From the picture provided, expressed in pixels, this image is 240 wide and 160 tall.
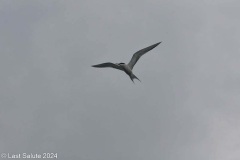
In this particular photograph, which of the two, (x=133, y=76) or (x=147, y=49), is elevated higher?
(x=147, y=49)

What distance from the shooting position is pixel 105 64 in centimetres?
7475

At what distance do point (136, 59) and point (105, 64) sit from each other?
32.3 feet

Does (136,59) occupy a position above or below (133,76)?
above

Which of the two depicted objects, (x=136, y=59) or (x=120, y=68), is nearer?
(x=120, y=68)

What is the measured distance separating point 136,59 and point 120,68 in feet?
22.0

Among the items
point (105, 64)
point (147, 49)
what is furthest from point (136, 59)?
point (105, 64)

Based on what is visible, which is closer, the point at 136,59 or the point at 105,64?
the point at 105,64

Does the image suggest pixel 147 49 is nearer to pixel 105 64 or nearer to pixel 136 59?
pixel 136 59

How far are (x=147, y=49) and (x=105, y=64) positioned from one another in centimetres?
1162

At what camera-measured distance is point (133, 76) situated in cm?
7694

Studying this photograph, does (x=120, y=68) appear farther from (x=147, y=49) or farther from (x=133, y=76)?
(x=147, y=49)

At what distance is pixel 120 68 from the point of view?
251 ft

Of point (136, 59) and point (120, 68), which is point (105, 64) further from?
point (136, 59)

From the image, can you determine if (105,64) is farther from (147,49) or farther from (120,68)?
(147,49)
